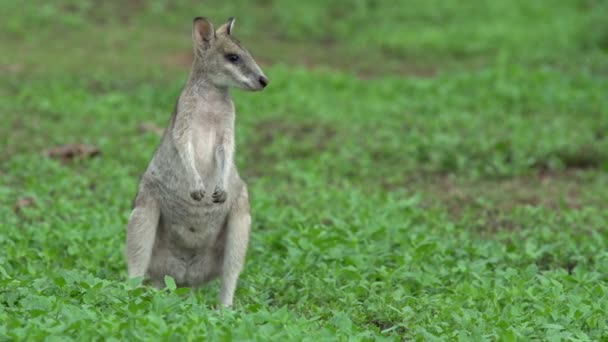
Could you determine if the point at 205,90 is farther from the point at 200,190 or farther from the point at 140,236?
the point at 140,236

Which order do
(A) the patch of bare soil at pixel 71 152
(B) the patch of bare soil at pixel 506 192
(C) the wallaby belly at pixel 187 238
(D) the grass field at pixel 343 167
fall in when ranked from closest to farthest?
(D) the grass field at pixel 343 167
(C) the wallaby belly at pixel 187 238
(B) the patch of bare soil at pixel 506 192
(A) the patch of bare soil at pixel 71 152

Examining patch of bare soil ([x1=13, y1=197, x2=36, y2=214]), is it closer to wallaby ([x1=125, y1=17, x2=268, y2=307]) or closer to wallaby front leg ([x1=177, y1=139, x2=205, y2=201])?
wallaby ([x1=125, y1=17, x2=268, y2=307])

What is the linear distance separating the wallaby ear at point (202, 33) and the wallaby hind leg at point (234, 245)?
3.18 ft

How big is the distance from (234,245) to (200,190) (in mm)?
417

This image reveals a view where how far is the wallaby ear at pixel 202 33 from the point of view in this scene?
6688mm

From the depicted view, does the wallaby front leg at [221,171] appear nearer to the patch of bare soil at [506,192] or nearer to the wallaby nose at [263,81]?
the wallaby nose at [263,81]

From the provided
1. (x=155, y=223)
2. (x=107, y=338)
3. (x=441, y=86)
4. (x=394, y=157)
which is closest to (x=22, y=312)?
(x=107, y=338)

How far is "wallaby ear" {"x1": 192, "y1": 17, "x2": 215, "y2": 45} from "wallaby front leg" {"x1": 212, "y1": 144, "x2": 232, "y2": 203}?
67 centimetres

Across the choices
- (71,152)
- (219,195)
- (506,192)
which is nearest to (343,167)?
(506,192)

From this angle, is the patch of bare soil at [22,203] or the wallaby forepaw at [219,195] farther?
the patch of bare soil at [22,203]

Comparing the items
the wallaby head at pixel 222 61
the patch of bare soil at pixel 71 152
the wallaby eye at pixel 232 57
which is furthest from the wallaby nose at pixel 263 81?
the patch of bare soil at pixel 71 152

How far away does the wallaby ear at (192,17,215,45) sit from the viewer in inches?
263

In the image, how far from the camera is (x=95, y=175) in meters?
10.1

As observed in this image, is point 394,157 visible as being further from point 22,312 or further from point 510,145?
point 22,312
